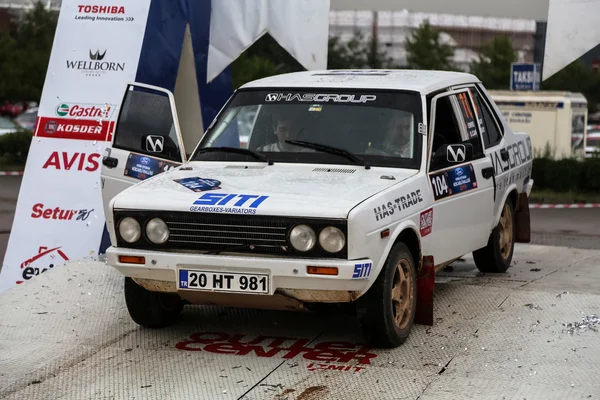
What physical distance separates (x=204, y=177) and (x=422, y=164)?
1.48 meters

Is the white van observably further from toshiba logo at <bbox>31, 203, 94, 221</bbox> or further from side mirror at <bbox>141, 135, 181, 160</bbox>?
side mirror at <bbox>141, 135, 181, 160</bbox>

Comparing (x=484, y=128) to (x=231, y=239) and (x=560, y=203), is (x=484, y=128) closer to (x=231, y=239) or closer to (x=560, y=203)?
(x=231, y=239)

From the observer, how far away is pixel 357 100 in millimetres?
7543

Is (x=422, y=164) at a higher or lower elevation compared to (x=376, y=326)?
higher

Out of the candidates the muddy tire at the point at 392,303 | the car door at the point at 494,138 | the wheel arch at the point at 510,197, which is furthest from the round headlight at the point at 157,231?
the wheel arch at the point at 510,197

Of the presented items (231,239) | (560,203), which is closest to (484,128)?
(231,239)

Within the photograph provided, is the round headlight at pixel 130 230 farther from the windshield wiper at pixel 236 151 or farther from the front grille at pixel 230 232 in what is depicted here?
the windshield wiper at pixel 236 151

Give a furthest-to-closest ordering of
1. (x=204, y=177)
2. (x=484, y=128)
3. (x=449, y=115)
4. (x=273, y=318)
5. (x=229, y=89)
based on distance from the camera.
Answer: (x=229, y=89)
(x=484, y=128)
(x=449, y=115)
(x=273, y=318)
(x=204, y=177)

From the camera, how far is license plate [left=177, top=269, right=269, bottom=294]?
243 inches

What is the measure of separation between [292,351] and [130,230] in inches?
49.6

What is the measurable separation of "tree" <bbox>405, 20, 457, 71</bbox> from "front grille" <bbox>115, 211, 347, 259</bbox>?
43088mm

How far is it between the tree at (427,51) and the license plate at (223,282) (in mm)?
43182

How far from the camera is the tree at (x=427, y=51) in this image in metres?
49.2

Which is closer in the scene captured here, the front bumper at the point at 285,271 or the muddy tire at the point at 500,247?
the front bumper at the point at 285,271
